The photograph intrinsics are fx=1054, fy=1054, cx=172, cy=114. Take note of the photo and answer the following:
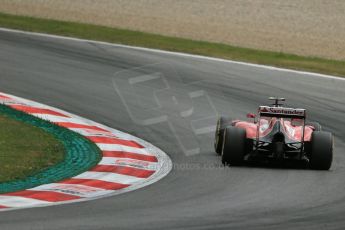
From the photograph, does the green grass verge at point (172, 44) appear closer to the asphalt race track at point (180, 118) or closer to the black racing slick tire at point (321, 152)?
the asphalt race track at point (180, 118)

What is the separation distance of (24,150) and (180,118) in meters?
4.37

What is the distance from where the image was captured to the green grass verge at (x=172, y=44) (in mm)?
24922

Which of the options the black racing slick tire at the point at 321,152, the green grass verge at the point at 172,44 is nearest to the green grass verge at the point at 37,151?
the black racing slick tire at the point at 321,152

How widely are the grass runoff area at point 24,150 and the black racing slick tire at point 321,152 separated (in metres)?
3.53

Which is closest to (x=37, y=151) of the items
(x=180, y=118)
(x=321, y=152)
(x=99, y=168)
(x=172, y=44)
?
(x=99, y=168)

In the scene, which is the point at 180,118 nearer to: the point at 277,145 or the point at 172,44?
the point at 277,145

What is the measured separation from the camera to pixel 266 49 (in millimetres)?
27297

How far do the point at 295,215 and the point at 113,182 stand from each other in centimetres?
291

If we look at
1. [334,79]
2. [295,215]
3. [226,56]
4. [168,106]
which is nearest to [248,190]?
[295,215]

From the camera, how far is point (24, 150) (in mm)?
15031

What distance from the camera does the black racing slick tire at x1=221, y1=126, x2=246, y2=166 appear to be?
575 inches

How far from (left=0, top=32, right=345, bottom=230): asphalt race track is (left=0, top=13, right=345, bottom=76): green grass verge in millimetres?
1045

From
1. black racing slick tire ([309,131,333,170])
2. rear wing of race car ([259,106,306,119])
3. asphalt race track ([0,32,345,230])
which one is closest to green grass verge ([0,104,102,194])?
asphalt race track ([0,32,345,230])

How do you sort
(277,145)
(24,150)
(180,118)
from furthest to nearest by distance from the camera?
(180,118) < (24,150) < (277,145)
